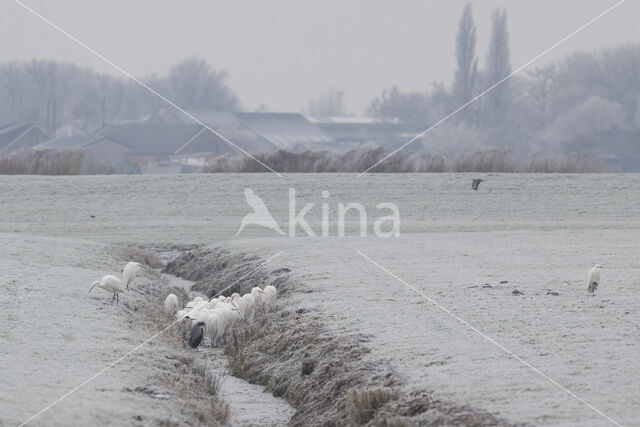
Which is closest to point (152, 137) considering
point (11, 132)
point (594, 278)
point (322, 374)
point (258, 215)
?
point (11, 132)

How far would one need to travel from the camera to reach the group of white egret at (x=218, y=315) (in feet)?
55.9

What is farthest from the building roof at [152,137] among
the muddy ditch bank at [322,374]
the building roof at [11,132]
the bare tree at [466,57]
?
the muddy ditch bank at [322,374]

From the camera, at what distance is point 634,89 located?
117 meters

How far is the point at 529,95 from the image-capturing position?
421ft

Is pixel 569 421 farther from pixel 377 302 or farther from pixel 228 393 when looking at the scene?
pixel 377 302

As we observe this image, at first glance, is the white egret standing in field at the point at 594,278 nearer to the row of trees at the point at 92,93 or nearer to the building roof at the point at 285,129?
the building roof at the point at 285,129

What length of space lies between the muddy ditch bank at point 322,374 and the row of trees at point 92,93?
423 feet

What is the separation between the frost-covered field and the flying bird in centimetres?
41

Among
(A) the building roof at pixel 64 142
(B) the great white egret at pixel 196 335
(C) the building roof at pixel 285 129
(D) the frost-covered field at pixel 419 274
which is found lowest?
(B) the great white egret at pixel 196 335

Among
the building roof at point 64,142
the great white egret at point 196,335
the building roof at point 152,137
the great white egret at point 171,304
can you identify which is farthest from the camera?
the building roof at point 64,142

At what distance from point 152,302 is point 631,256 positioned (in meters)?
10.5

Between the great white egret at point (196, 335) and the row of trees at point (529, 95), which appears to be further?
the row of trees at point (529, 95)

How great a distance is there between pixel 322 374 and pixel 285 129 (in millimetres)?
111032

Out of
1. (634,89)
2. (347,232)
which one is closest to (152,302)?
(347,232)
